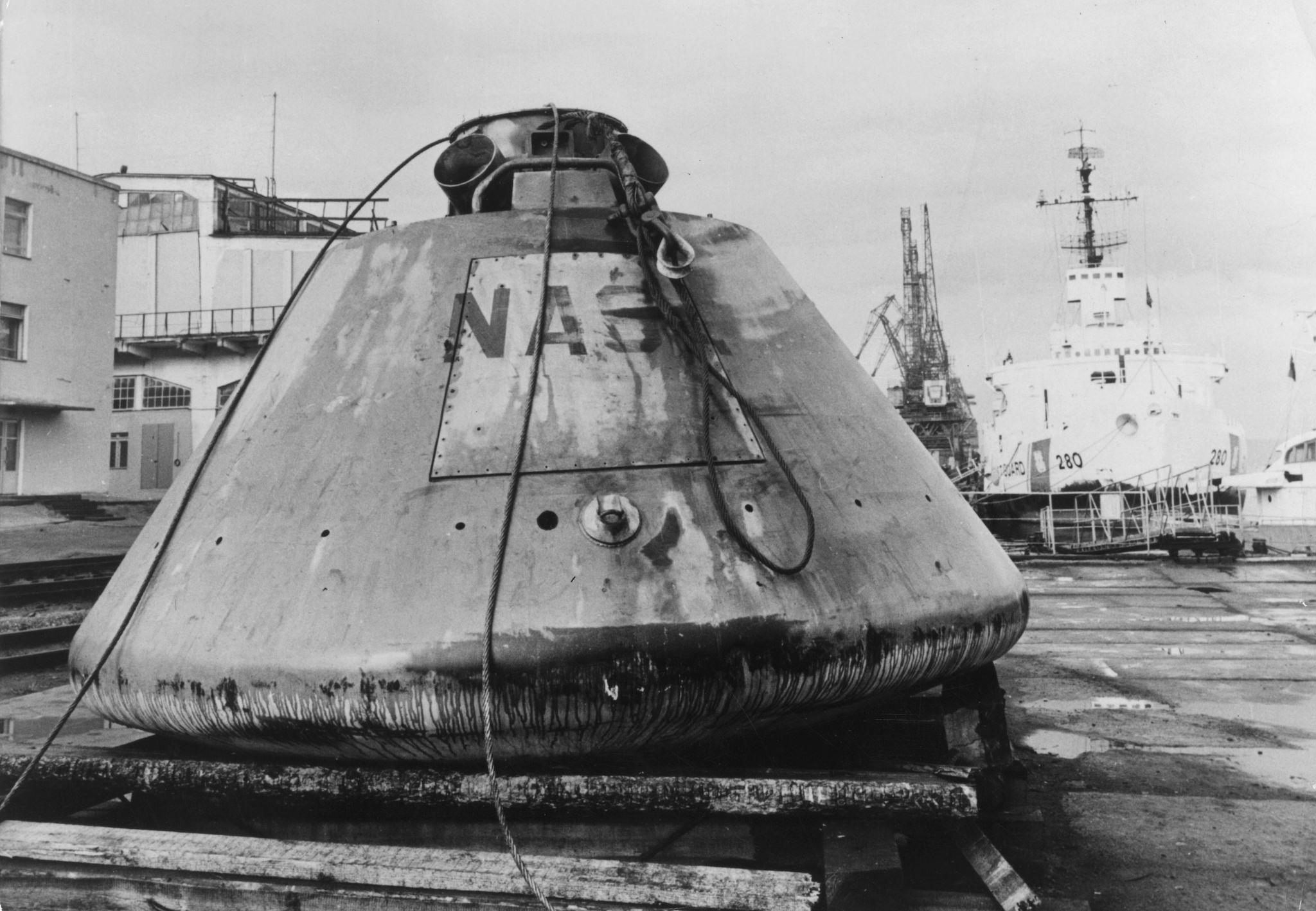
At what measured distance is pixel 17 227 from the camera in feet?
50.9

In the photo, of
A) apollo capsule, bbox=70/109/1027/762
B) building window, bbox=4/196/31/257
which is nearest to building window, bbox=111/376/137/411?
building window, bbox=4/196/31/257

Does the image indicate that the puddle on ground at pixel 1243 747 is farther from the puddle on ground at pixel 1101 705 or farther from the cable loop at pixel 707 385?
the cable loop at pixel 707 385

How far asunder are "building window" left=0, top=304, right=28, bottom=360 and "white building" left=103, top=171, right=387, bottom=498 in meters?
5.74

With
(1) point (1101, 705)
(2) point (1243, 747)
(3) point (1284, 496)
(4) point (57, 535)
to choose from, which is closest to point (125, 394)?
(4) point (57, 535)

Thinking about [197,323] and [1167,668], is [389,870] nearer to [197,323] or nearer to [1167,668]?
[1167,668]

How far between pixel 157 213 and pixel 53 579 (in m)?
15.8

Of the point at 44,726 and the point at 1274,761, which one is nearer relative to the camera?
the point at 1274,761

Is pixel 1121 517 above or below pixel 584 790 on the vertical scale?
above

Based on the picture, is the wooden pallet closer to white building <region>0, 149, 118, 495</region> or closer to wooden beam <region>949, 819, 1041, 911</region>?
wooden beam <region>949, 819, 1041, 911</region>

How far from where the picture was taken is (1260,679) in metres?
6.49

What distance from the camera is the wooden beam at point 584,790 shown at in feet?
8.04

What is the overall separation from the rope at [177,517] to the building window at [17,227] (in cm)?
1430

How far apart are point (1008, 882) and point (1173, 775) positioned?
2.15 meters

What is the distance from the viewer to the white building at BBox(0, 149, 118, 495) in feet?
50.2
